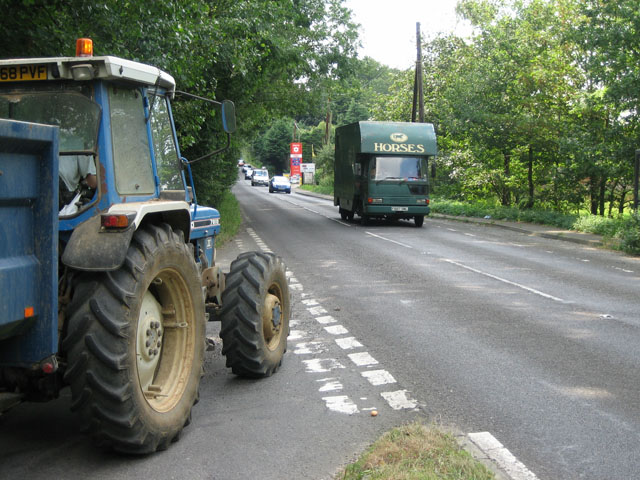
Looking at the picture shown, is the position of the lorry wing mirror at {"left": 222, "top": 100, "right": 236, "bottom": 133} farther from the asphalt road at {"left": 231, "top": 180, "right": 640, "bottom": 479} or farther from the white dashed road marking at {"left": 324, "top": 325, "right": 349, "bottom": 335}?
the white dashed road marking at {"left": 324, "top": 325, "right": 349, "bottom": 335}

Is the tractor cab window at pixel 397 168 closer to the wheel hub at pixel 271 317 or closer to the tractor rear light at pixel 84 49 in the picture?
the wheel hub at pixel 271 317

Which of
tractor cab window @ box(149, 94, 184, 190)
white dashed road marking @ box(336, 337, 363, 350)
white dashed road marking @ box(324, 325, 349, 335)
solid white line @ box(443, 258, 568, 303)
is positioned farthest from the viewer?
solid white line @ box(443, 258, 568, 303)

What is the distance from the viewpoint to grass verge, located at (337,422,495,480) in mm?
3928

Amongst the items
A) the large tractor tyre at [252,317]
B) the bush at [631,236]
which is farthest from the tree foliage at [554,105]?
the large tractor tyre at [252,317]

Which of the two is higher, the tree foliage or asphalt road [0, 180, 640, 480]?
the tree foliage

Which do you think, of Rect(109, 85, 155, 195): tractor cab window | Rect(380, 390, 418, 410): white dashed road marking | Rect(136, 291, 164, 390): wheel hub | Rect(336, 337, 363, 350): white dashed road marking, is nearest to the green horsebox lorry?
Rect(336, 337, 363, 350): white dashed road marking

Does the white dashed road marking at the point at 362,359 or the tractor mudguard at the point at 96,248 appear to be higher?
the tractor mudguard at the point at 96,248

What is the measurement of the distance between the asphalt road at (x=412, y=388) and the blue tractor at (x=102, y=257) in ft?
1.34

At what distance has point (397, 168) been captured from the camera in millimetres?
25906

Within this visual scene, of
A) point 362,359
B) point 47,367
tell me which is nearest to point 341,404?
point 362,359

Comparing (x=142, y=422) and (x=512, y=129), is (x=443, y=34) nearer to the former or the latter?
(x=512, y=129)

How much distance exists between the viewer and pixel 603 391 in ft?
19.3

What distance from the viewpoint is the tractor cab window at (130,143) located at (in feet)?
15.4

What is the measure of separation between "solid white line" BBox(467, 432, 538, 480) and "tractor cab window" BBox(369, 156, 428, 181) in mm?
21168
